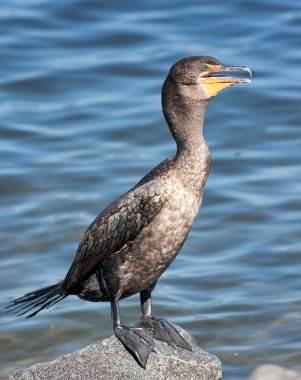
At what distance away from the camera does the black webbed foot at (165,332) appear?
676 cm

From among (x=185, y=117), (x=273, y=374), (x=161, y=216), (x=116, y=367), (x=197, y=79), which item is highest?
(x=197, y=79)

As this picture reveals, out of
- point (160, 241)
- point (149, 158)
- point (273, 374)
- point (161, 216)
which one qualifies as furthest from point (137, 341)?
point (149, 158)

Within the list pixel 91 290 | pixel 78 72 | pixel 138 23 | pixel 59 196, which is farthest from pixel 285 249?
pixel 138 23

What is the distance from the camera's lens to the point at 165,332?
6.84m

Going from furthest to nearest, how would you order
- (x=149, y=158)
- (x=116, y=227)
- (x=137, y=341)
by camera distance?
(x=149, y=158) → (x=116, y=227) → (x=137, y=341)

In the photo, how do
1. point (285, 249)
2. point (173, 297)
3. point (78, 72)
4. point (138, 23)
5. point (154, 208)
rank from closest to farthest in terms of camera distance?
point (154, 208)
point (173, 297)
point (285, 249)
point (78, 72)
point (138, 23)

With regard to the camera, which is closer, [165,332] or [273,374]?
[165,332]

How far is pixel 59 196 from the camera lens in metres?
12.0

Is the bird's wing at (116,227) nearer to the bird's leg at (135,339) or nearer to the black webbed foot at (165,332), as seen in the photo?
the bird's leg at (135,339)

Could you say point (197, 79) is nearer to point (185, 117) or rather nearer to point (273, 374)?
point (185, 117)

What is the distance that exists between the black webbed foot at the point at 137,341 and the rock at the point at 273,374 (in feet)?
6.24

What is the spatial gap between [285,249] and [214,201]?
1221mm

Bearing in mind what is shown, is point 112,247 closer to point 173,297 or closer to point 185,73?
point 185,73

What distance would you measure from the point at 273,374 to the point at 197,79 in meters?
2.74
